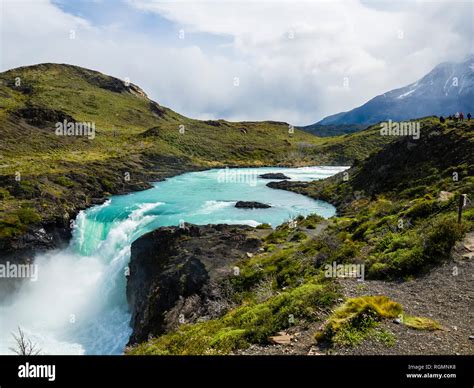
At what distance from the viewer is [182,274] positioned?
23.5 meters

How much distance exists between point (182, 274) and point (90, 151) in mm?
82738

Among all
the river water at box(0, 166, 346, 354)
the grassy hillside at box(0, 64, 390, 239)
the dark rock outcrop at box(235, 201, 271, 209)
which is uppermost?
the grassy hillside at box(0, 64, 390, 239)

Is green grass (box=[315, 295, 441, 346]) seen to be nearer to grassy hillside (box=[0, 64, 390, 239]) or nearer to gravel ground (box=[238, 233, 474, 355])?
gravel ground (box=[238, 233, 474, 355])

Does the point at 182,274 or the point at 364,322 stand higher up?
the point at 364,322

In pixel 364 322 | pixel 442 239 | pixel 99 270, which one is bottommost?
pixel 99 270

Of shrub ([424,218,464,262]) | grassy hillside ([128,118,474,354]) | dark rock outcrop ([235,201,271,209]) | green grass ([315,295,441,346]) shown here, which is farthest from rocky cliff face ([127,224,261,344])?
dark rock outcrop ([235,201,271,209])

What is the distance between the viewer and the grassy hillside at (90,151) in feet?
167

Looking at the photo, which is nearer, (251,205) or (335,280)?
(335,280)

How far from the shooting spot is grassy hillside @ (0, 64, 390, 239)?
5078cm

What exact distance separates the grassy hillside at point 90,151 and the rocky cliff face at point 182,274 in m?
17.2

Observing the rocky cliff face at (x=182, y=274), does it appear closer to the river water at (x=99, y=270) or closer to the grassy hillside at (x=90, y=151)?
the river water at (x=99, y=270)

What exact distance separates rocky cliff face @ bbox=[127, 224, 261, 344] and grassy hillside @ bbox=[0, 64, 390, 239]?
1725 cm

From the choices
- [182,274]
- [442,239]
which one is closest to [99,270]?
[182,274]

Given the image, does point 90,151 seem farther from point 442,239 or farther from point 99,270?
point 442,239
